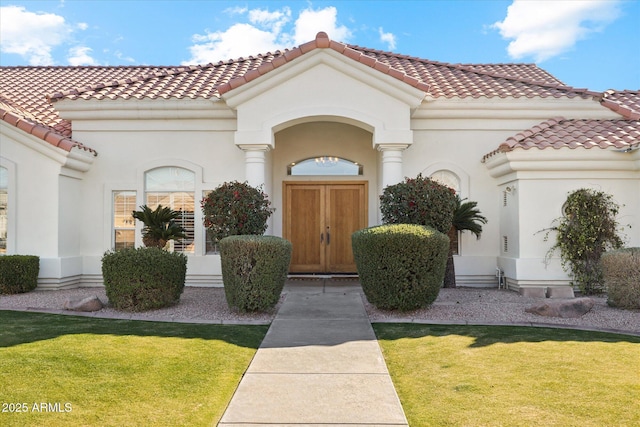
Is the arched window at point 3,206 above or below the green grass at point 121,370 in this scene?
above

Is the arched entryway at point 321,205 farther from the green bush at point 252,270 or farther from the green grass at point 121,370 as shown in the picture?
the green grass at point 121,370

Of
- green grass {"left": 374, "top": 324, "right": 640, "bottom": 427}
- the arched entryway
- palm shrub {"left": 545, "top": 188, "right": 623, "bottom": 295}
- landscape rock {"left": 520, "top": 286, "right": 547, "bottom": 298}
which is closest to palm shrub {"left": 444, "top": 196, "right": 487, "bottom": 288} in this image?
landscape rock {"left": 520, "top": 286, "right": 547, "bottom": 298}

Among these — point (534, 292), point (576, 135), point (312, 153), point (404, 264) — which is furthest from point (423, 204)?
point (312, 153)

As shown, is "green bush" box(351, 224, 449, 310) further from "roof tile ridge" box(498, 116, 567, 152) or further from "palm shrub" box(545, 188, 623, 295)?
"palm shrub" box(545, 188, 623, 295)

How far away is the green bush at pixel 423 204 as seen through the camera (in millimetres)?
10250

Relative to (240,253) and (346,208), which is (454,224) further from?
(240,253)

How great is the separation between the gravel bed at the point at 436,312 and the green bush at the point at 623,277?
187 millimetres

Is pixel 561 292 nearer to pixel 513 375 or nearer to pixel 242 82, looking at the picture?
pixel 513 375

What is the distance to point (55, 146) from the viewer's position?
11.5 metres

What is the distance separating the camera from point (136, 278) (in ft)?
30.2

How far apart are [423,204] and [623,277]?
3687 mm

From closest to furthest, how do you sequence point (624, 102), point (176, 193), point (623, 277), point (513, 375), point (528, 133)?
point (513, 375), point (623, 277), point (528, 133), point (176, 193), point (624, 102)

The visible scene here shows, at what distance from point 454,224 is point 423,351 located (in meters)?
6.03

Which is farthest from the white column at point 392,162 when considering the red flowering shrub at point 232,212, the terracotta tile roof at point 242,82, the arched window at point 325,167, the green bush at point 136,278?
the green bush at point 136,278
